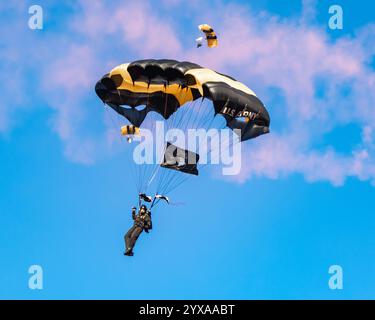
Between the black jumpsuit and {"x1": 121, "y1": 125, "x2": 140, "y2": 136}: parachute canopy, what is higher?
{"x1": 121, "y1": 125, "x2": 140, "y2": 136}: parachute canopy

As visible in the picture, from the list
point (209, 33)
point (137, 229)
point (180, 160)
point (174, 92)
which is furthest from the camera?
point (174, 92)

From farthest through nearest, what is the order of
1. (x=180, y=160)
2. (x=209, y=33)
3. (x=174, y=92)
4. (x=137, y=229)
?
(x=174, y=92) < (x=180, y=160) < (x=209, y=33) < (x=137, y=229)

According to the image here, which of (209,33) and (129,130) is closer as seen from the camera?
(209,33)

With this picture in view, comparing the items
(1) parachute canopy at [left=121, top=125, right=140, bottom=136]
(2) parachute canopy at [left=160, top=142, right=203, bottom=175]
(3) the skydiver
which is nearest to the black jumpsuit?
(3) the skydiver

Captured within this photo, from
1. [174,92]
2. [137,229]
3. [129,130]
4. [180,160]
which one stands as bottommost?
[137,229]

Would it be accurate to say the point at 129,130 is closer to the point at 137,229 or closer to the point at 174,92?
the point at 174,92

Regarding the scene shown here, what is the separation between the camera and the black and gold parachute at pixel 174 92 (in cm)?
4153

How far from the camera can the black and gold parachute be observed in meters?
41.5

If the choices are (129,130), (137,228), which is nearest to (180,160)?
(129,130)

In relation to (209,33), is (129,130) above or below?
below

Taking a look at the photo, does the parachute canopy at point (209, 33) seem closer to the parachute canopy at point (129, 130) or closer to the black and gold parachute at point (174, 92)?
the black and gold parachute at point (174, 92)

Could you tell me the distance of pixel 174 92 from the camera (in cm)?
4597

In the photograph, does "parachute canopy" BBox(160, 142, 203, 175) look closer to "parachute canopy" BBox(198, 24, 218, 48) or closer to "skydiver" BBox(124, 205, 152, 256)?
"skydiver" BBox(124, 205, 152, 256)

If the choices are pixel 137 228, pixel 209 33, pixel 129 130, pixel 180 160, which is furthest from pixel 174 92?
pixel 137 228
